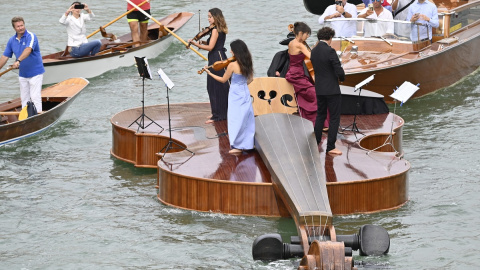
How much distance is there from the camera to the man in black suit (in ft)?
29.8

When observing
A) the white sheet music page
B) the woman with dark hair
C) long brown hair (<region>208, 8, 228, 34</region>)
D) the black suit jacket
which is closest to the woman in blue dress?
the black suit jacket

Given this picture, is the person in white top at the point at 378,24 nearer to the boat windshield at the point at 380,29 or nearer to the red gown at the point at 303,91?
the boat windshield at the point at 380,29

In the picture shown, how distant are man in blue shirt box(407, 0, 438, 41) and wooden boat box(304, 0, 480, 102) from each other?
0.09m

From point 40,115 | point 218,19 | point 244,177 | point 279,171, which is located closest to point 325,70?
point 279,171

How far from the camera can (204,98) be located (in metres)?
14.0

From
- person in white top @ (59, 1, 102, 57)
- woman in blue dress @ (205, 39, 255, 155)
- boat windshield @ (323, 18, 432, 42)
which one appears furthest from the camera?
person in white top @ (59, 1, 102, 57)

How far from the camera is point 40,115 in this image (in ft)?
38.0

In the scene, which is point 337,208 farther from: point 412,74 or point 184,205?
point 412,74

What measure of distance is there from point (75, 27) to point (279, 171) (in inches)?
290

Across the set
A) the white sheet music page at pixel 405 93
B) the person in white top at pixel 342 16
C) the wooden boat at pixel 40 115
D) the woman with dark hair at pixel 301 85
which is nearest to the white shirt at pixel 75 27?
the wooden boat at pixel 40 115

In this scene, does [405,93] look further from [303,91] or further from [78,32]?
[78,32]

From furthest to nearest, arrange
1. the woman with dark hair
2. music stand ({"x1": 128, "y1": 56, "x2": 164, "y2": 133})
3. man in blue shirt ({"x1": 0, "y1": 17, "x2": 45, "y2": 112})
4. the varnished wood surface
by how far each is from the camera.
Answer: man in blue shirt ({"x1": 0, "y1": 17, "x2": 45, "y2": 112}) < the woman with dark hair < music stand ({"x1": 128, "y1": 56, "x2": 164, "y2": 133}) < the varnished wood surface

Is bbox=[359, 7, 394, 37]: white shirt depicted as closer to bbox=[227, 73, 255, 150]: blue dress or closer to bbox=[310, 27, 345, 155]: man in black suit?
bbox=[310, 27, 345, 155]: man in black suit

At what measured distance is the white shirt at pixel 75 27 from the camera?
48.3ft
